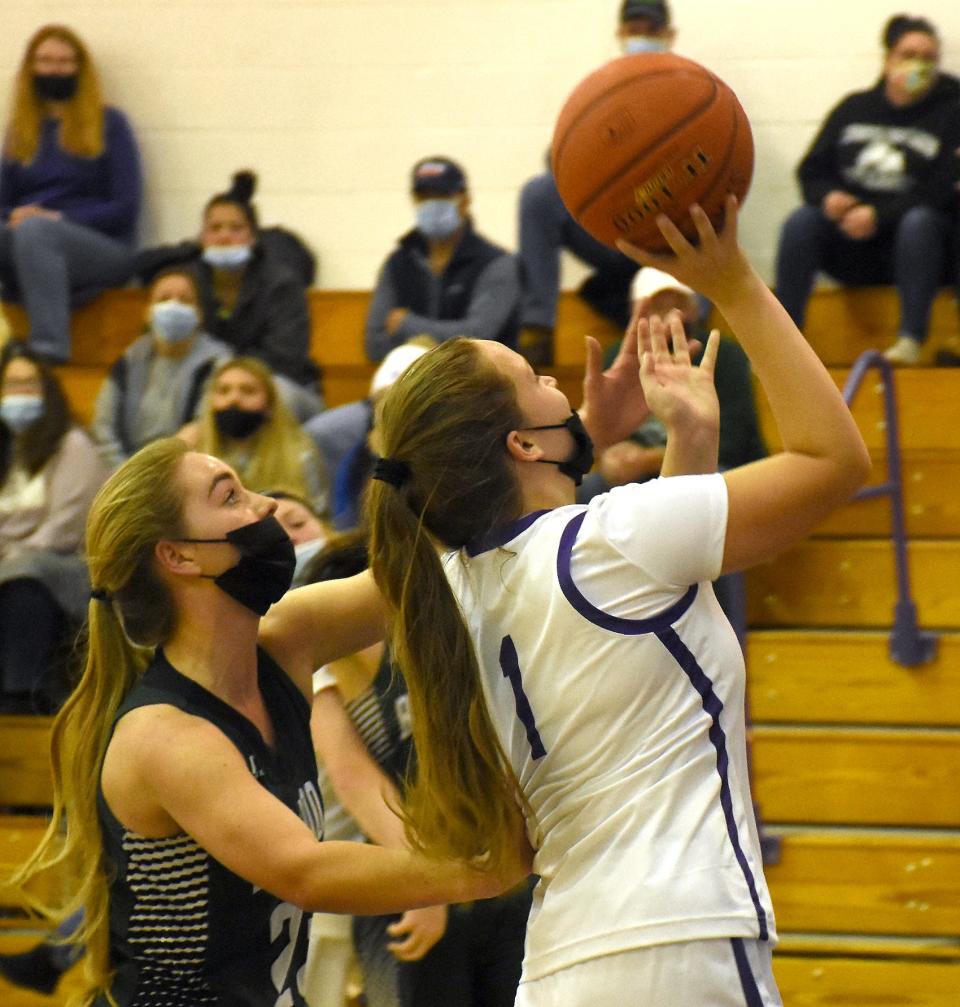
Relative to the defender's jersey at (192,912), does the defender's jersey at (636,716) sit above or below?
above

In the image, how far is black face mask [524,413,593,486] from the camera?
6.48 ft

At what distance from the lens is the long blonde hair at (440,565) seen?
1.93 m

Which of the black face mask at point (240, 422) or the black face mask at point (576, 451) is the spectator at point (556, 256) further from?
the black face mask at point (576, 451)

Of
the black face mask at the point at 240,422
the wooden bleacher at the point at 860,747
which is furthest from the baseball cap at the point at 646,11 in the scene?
the black face mask at the point at 240,422

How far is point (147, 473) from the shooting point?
7.52 ft

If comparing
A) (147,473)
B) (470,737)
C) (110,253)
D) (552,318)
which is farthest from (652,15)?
(470,737)

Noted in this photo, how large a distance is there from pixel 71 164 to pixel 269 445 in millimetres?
2596

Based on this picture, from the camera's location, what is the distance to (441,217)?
19.3 ft

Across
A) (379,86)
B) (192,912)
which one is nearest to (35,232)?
(379,86)

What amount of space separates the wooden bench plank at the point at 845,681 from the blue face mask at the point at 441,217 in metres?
1.91

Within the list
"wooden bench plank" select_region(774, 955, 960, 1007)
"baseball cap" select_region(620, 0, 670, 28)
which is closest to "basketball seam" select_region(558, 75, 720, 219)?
"wooden bench plank" select_region(774, 955, 960, 1007)

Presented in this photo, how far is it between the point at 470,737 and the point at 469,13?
570cm

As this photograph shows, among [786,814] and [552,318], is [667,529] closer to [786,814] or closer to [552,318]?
[786,814]

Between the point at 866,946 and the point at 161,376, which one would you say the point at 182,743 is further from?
the point at 161,376
